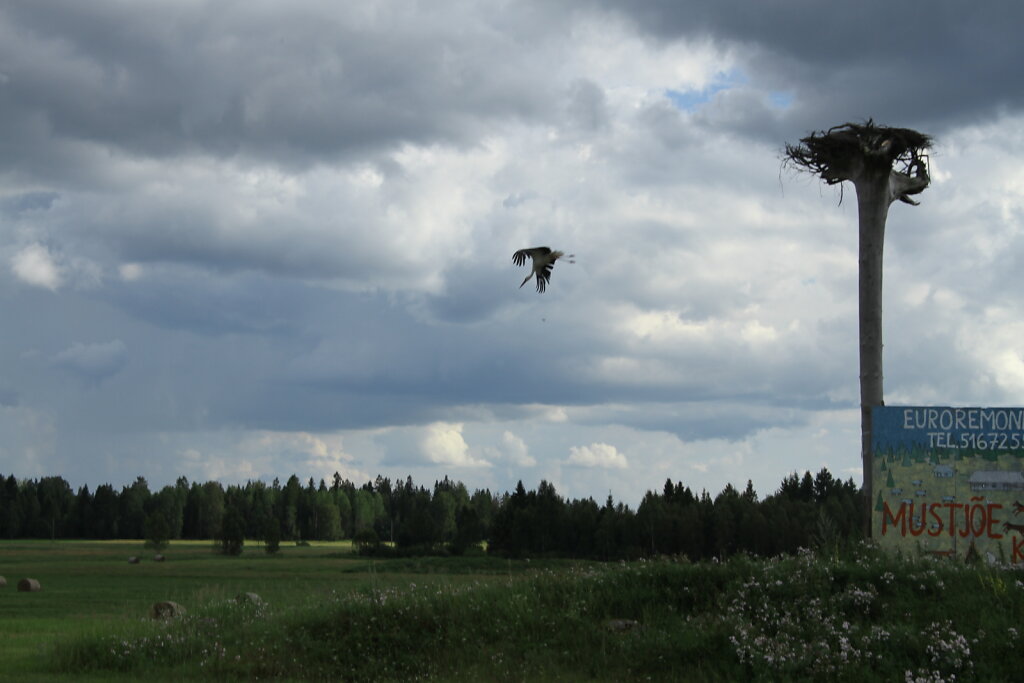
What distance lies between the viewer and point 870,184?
78.9 ft

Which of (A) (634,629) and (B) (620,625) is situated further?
(B) (620,625)

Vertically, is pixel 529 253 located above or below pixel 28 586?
above

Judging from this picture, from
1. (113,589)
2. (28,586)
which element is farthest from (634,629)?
(28,586)

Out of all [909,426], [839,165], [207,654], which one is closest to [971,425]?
[909,426]

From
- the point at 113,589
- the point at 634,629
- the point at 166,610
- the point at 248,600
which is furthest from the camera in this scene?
the point at 113,589

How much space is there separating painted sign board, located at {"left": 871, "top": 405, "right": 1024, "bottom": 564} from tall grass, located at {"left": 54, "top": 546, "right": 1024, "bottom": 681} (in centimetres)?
161

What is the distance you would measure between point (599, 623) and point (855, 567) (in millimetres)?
4586

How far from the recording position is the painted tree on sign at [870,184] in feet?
77.6

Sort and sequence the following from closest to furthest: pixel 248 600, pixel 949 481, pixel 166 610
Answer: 1. pixel 949 481
2. pixel 248 600
3. pixel 166 610

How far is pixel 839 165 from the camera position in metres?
24.4

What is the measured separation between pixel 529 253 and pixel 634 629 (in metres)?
7.84

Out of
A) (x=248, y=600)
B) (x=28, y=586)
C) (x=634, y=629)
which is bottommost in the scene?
(x=28, y=586)

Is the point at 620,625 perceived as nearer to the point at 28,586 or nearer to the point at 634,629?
the point at 634,629

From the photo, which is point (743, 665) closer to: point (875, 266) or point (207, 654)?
point (207, 654)
